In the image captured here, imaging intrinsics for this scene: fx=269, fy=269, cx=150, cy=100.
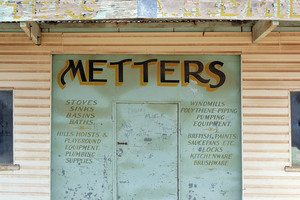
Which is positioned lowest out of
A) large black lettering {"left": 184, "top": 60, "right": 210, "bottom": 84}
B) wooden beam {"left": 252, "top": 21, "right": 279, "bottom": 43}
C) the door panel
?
the door panel

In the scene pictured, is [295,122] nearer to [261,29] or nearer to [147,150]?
[261,29]

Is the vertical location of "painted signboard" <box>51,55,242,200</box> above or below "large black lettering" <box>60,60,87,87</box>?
below

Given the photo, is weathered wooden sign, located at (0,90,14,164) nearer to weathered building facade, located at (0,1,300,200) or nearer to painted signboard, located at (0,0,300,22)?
weathered building facade, located at (0,1,300,200)

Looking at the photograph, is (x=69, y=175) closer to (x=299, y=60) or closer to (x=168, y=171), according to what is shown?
(x=168, y=171)

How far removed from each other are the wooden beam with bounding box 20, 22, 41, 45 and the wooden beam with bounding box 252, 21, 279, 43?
12.6 feet

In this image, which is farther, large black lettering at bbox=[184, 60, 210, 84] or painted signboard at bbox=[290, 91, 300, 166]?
large black lettering at bbox=[184, 60, 210, 84]

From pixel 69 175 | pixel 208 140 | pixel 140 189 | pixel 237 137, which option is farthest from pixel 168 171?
pixel 69 175

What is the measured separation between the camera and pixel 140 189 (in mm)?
5059

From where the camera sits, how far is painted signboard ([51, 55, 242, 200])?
16.4ft

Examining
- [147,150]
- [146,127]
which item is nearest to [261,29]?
[146,127]

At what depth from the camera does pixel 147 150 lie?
5.05 metres

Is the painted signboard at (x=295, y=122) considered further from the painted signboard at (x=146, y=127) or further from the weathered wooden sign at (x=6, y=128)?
the weathered wooden sign at (x=6, y=128)

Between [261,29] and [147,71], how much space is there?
2.09 metres

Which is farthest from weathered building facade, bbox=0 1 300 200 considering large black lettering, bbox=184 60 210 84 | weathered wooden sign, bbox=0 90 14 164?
weathered wooden sign, bbox=0 90 14 164
